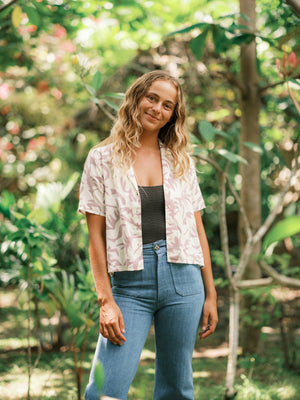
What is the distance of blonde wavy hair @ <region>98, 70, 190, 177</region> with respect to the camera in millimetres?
1744

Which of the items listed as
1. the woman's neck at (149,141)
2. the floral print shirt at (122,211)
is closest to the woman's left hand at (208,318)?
the floral print shirt at (122,211)

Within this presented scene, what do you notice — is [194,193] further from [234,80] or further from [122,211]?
[234,80]

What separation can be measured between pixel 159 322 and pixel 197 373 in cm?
219

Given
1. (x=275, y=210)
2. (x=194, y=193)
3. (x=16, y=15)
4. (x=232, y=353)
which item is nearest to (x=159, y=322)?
(x=194, y=193)

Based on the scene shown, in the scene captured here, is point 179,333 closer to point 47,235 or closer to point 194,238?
point 194,238

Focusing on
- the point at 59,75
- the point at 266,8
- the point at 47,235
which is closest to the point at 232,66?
the point at 266,8

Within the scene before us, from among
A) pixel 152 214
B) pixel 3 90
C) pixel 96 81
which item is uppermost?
pixel 3 90

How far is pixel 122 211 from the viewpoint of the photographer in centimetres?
164

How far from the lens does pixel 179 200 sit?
175 centimetres

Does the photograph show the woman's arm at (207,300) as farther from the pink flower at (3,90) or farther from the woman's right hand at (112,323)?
the pink flower at (3,90)

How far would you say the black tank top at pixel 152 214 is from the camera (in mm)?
1689

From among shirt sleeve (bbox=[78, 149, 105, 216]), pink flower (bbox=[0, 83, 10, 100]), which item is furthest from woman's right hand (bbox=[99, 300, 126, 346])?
pink flower (bbox=[0, 83, 10, 100])

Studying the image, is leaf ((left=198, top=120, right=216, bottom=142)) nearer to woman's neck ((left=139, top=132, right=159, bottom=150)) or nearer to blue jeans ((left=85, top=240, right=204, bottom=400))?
woman's neck ((left=139, top=132, right=159, bottom=150))

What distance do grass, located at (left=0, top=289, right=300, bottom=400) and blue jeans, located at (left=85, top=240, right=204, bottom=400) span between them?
0.98 metres
